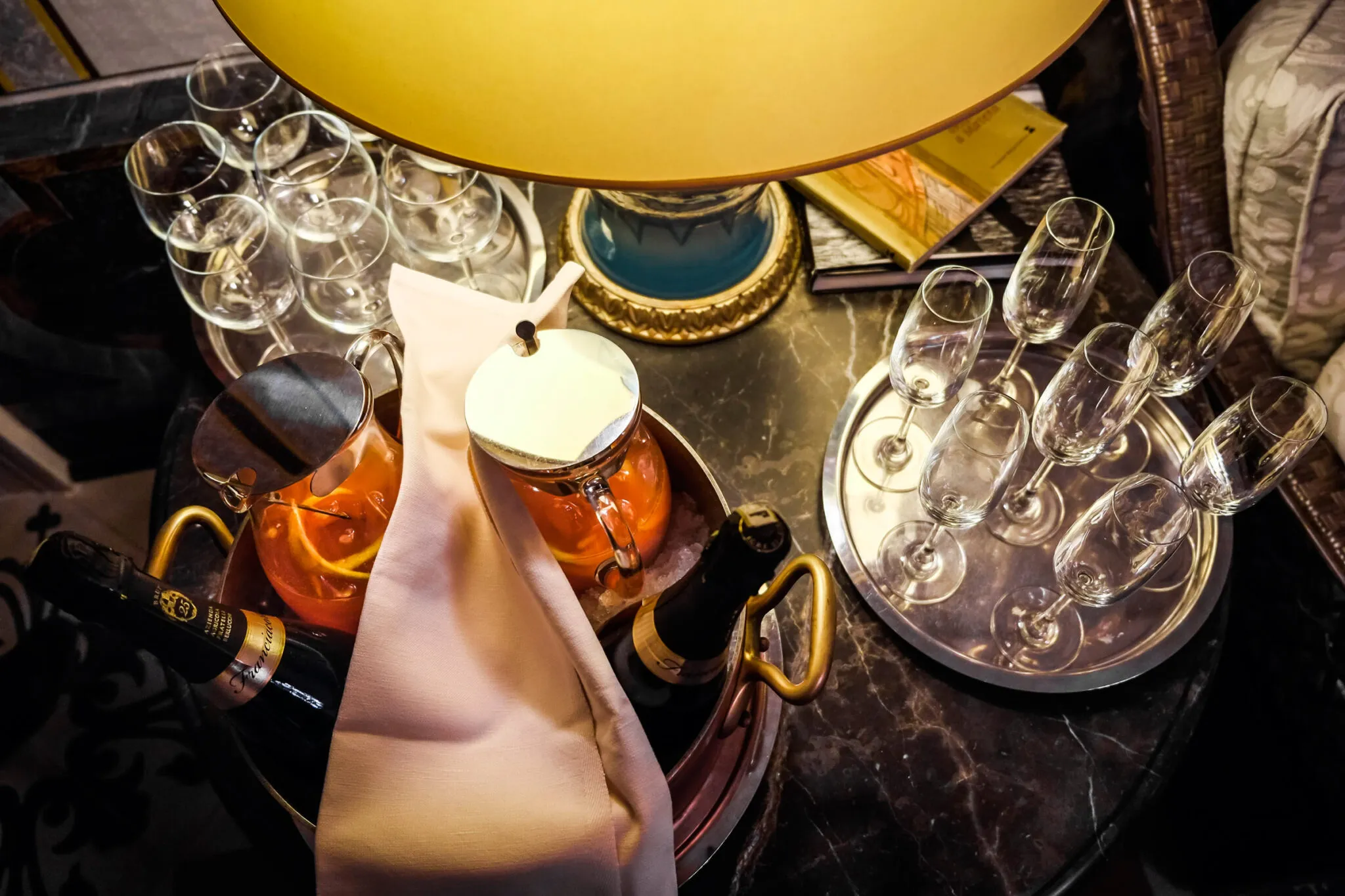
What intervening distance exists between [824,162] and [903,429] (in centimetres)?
45

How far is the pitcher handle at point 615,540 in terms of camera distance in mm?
514

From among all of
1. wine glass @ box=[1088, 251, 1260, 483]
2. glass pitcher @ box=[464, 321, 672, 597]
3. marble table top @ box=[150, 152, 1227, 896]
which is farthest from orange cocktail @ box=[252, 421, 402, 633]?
wine glass @ box=[1088, 251, 1260, 483]

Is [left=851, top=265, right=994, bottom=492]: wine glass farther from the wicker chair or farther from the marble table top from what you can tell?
the wicker chair

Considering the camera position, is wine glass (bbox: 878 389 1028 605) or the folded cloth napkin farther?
wine glass (bbox: 878 389 1028 605)

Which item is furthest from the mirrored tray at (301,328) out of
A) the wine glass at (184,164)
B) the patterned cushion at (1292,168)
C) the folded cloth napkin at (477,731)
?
the patterned cushion at (1292,168)

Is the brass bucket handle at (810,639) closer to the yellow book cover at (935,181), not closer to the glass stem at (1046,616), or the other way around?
the glass stem at (1046,616)

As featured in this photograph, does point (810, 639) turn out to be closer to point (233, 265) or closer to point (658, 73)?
point (658, 73)

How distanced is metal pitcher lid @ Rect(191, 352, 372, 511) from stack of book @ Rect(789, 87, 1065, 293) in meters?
0.48

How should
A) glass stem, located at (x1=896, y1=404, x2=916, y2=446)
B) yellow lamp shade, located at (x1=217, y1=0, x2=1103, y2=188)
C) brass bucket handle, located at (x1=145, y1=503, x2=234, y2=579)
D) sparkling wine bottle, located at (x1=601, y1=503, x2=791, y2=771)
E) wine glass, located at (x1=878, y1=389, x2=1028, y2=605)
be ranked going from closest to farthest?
yellow lamp shade, located at (x1=217, y1=0, x2=1103, y2=188) → sparkling wine bottle, located at (x1=601, y1=503, x2=791, y2=771) → brass bucket handle, located at (x1=145, y1=503, x2=234, y2=579) → wine glass, located at (x1=878, y1=389, x2=1028, y2=605) → glass stem, located at (x1=896, y1=404, x2=916, y2=446)

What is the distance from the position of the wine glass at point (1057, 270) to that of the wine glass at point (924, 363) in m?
0.05

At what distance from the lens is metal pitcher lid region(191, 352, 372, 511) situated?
51 centimetres

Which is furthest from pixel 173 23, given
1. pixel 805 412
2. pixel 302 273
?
pixel 805 412

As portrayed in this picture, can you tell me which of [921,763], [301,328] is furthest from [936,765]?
[301,328]

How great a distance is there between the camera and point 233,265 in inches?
33.3
